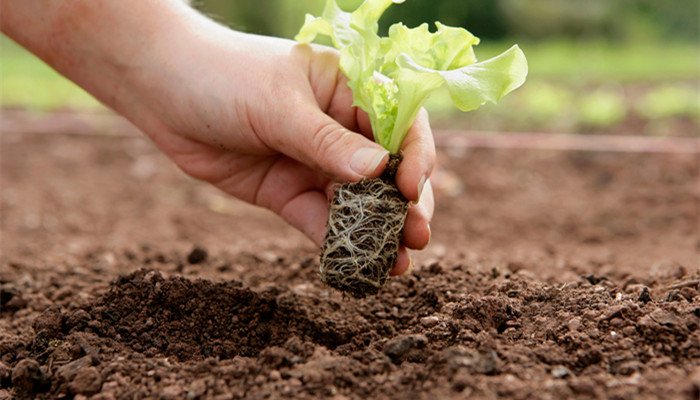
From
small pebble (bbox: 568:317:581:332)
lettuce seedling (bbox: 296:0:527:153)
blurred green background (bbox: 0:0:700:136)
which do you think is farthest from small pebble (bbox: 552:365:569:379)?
blurred green background (bbox: 0:0:700:136)

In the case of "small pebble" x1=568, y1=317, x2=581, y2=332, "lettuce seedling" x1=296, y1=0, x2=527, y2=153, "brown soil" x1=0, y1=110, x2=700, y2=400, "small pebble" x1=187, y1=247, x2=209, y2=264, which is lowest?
"small pebble" x1=187, y1=247, x2=209, y2=264

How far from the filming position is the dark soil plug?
2.26m

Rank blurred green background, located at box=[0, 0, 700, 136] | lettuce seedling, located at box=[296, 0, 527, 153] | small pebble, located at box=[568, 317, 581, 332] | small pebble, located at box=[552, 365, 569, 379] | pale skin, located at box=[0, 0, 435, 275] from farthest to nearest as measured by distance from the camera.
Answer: blurred green background, located at box=[0, 0, 700, 136], pale skin, located at box=[0, 0, 435, 275], lettuce seedling, located at box=[296, 0, 527, 153], small pebble, located at box=[568, 317, 581, 332], small pebble, located at box=[552, 365, 569, 379]

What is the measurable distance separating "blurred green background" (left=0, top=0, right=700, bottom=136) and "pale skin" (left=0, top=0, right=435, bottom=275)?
0.71 meters

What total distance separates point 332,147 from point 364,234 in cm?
33

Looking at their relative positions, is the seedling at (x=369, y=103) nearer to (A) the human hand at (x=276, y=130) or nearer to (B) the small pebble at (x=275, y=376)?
(A) the human hand at (x=276, y=130)

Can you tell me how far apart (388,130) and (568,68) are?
9966 mm

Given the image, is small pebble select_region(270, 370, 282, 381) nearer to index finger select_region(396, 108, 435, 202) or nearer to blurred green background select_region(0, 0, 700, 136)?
index finger select_region(396, 108, 435, 202)

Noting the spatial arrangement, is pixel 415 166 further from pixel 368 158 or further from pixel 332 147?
pixel 332 147

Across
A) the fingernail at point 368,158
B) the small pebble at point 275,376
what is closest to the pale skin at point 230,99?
the fingernail at point 368,158

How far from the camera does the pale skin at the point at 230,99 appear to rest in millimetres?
2340

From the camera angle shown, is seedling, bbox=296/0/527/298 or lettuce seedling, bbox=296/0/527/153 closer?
lettuce seedling, bbox=296/0/527/153

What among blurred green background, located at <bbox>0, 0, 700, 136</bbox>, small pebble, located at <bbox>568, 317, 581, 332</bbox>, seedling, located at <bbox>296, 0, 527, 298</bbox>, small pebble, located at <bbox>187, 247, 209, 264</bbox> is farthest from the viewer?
blurred green background, located at <bbox>0, 0, 700, 136</bbox>

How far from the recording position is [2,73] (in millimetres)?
11648
